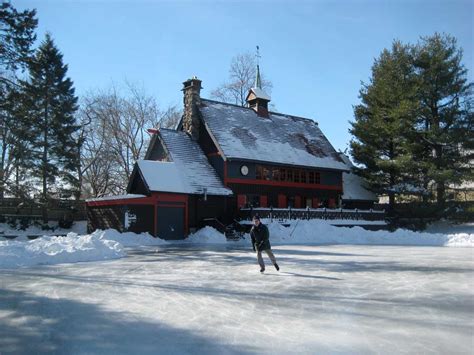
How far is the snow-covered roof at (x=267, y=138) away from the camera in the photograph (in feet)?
103

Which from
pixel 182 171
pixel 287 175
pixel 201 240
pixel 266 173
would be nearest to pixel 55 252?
pixel 201 240

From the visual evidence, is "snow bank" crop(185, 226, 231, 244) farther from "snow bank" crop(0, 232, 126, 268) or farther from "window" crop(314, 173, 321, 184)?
"window" crop(314, 173, 321, 184)

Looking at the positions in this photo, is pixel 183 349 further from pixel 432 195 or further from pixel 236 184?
pixel 432 195

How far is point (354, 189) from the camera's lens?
38156 mm

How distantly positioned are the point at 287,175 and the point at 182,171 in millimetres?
8680

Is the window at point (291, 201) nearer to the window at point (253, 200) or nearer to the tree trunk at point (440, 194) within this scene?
the window at point (253, 200)

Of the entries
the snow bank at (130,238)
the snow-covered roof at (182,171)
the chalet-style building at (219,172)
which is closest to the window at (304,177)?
the chalet-style building at (219,172)

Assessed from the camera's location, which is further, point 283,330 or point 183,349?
point 283,330

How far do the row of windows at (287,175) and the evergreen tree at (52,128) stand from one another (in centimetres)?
1740

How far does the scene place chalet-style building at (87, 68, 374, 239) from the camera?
27.3 metres

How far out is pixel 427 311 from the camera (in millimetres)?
7848

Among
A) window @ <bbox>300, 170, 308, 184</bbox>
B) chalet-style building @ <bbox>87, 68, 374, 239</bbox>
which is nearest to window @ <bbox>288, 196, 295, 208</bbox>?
chalet-style building @ <bbox>87, 68, 374, 239</bbox>

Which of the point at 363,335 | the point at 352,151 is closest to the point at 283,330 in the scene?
the point at 363,335

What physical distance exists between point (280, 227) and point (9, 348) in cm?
2229
